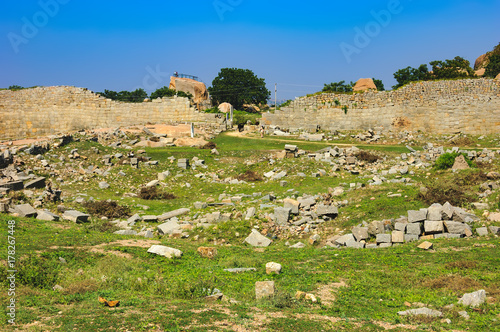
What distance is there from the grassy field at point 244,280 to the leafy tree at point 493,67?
37.2 metres

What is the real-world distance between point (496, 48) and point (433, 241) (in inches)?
2107

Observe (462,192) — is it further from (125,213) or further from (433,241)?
(125,213)

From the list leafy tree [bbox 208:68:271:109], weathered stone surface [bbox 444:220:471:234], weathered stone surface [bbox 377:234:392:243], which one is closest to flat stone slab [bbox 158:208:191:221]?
weathered stone surface [bbox 377:234:392:243]

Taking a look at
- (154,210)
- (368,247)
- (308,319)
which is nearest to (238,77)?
(154,210)

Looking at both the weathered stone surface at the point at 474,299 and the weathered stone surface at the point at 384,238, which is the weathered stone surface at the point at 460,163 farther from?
the weathered stone surface at the point at 474,299

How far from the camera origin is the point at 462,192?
591 inches

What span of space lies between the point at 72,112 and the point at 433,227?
35.4m

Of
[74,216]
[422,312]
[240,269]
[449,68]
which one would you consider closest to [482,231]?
[422,312]

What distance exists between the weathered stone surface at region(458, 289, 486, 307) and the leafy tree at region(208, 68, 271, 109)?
5689cm

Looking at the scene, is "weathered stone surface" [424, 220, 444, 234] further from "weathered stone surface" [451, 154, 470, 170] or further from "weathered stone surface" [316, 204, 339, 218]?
"weathered stone surface" [451, 154, 470, 170]

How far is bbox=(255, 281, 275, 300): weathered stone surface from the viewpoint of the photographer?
803cm

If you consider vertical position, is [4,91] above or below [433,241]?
above

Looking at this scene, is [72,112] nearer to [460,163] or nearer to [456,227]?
[460,163]

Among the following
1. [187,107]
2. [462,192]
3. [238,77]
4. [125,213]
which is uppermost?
[238,77]
